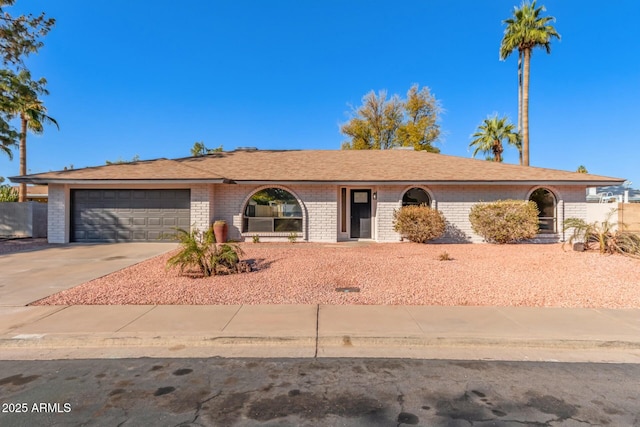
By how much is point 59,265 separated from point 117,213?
5510 millimetres

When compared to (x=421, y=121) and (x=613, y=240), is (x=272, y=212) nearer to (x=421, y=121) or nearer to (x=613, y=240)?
(x=613, y=240)

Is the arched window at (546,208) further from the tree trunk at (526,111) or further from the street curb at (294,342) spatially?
the tree trunk at (526,111)

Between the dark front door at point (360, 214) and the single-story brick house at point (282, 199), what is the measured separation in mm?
259

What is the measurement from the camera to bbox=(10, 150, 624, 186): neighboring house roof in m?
14.1

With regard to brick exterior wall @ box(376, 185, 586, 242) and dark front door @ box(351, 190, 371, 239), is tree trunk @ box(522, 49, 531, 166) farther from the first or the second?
dark front door @ box(351, 190, 371, 239)

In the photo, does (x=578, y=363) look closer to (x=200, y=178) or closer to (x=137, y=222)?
(x=200, y=178)

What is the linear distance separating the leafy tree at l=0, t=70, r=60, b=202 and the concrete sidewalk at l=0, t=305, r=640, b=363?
68.5 ft

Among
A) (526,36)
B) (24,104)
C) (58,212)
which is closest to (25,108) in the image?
(24,104)

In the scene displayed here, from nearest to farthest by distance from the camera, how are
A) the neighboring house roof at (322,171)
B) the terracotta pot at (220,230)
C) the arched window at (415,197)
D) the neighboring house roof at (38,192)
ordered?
the terracotta pot at (220,230) → the neighboring house roof at (322,171) → the arched window at (415,197) → the neighboring house roof at (38,192)

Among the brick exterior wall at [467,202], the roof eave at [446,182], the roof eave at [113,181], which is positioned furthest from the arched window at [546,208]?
the roof eave at [113,181]

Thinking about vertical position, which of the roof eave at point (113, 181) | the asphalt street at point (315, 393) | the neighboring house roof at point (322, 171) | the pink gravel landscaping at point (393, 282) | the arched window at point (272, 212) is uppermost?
the neighboring house roof at point (322, 171)

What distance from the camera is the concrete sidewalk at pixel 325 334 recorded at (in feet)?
14.5

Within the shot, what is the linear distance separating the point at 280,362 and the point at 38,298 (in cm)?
546

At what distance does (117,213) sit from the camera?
14797 millimetres
